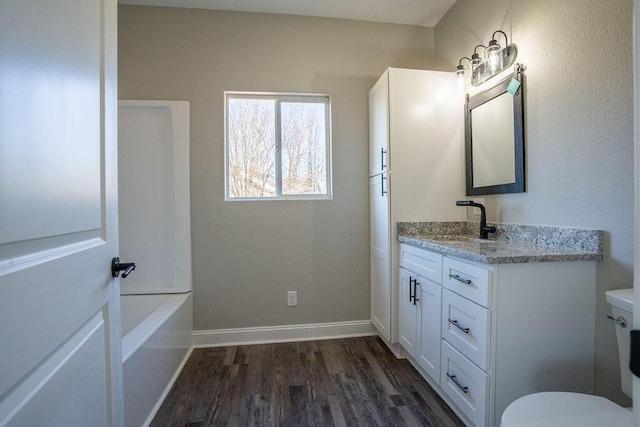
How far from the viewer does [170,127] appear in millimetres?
2246

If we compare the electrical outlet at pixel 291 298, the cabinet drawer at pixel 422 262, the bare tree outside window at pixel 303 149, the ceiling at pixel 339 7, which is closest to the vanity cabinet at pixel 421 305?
the cabinet drawer at pixel 422 262

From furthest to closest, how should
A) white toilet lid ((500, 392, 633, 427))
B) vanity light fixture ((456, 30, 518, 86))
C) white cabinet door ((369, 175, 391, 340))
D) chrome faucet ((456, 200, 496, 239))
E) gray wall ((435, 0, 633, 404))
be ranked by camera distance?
white cabinet door ((369, 175, 391, 340)), chrome faucet ((456, 200, 496, 239)), vanity light fixture ((456, 30, 518, 86)), gray wall ((435, 0, 633, 404)), white toilet lid ((500, 392, 633, 427))

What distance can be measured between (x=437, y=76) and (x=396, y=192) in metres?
0.91

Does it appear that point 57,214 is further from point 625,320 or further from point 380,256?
point 380,256

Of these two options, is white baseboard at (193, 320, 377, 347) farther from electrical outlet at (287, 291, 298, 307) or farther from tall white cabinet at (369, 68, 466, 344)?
tall white cabinet at (369, 68, 466, 344)

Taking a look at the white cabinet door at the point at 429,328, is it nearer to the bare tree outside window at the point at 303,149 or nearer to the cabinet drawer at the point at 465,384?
the cabinet drawer at the point at 465,384

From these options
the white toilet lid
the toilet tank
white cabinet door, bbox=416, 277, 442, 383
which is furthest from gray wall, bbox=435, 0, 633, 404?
white cabinet door, bbox=416, 277, 442, 383

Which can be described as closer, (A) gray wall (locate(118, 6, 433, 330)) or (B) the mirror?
(B) the mirror

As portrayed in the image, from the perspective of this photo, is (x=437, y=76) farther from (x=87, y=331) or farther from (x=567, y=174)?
(x=87, y=331)

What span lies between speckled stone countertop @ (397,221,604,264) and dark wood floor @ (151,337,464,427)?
2.87 feet

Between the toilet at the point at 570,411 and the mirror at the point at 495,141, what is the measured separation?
892mm

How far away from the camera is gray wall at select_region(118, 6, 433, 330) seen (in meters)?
2.27

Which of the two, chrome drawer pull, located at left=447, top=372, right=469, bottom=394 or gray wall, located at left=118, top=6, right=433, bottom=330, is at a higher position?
gray wall, located at left=118, top=6, right=433, bottom=330

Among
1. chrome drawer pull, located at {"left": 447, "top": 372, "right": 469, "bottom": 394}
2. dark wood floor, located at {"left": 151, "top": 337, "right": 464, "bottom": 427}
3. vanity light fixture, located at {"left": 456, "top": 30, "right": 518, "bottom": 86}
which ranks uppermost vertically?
vanity light fixture, located at {"left": 456, "top": 30, "right": 518, "bottom": 86}
